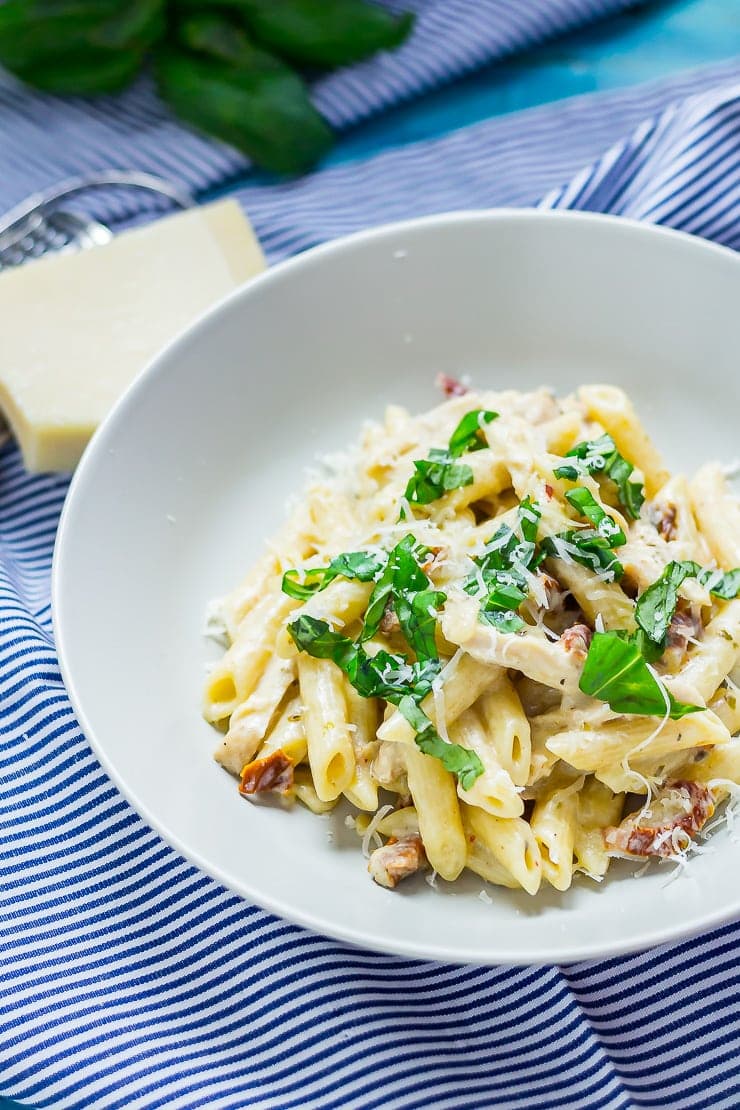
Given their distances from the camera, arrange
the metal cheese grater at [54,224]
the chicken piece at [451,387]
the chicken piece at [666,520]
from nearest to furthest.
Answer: the chicken piece at [666,520] < the chicken piece at [451,387] < the metal cheese grater at [54,224]

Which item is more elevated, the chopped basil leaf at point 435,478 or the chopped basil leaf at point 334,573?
the chopped basil leaf at point 435,478

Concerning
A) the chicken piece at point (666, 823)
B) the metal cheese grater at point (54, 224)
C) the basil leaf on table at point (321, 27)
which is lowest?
the metal cheese grater at point (54, 224)

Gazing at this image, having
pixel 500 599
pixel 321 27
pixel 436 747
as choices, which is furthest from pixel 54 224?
pixel 436 747

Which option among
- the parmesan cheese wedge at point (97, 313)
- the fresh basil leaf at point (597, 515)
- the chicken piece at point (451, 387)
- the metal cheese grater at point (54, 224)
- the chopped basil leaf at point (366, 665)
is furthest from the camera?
the metal cheese grater at point (54, 224)

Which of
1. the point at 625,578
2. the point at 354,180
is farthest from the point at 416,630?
the point at 354,180

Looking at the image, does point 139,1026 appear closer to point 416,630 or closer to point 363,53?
point 416,630

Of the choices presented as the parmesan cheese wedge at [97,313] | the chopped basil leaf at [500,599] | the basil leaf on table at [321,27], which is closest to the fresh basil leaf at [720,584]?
the chopped basil leaf at [500,599]

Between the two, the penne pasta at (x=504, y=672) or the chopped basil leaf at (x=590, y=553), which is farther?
the chopped basil leaf at (x=590, y=553)

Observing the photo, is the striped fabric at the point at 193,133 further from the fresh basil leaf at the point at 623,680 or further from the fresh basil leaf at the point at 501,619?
the fresh basil leaf at the point at 623,680

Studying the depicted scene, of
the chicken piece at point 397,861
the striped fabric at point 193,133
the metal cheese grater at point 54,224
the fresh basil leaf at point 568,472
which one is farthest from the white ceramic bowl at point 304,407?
the striped fabric at point 193,133
